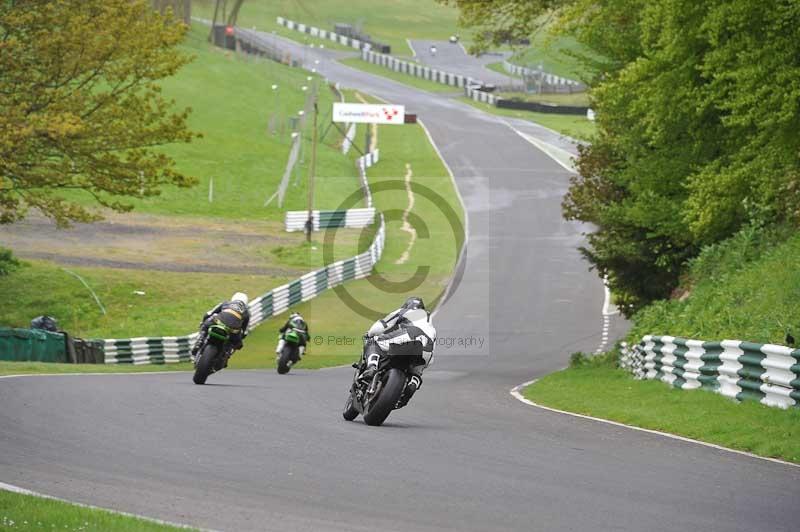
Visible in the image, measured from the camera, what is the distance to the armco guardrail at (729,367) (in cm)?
1541

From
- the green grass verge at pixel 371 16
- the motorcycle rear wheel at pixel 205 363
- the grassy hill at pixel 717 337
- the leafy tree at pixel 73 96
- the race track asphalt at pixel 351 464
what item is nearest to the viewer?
the race track asphalt at pixel 351 464

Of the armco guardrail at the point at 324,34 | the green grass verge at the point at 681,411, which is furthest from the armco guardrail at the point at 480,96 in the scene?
the green grass verge at the point at 681,411

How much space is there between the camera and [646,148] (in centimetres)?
2722

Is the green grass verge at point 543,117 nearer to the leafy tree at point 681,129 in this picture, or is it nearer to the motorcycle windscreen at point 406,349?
the leafy tree at point 681,129

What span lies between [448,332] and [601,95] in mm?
15487

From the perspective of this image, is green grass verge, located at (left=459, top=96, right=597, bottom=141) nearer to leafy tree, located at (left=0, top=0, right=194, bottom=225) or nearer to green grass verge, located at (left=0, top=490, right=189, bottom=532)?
leafy tree, located at (left=0, top=0, right=194, bottom=225)

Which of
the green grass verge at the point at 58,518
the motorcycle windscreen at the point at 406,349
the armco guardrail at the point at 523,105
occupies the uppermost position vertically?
the armco guardrail at the point at 523,105

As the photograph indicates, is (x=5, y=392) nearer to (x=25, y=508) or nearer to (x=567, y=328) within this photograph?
(x=25, y=508)

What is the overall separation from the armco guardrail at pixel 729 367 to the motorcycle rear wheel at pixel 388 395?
484 cm

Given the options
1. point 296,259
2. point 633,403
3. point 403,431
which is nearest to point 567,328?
point 296,259

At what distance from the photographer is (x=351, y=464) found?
35.4 ft

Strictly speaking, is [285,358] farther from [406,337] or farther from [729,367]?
[406,337]

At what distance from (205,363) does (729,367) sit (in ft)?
25.6

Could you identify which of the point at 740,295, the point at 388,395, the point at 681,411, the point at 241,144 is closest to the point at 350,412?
the point at 388,395
